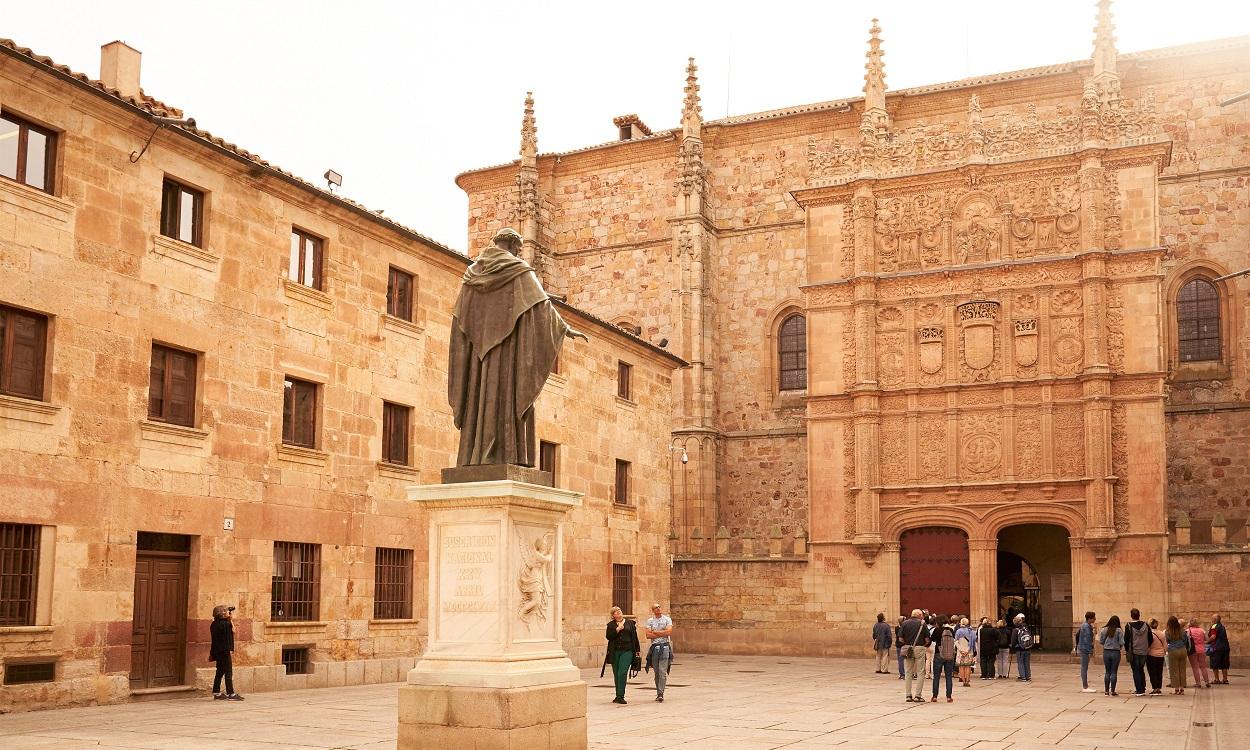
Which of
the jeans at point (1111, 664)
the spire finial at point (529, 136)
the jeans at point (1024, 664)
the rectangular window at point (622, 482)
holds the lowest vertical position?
the jeans at point (1024, 664)

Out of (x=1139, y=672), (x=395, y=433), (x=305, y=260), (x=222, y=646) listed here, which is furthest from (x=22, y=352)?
(x=1139, y=672)

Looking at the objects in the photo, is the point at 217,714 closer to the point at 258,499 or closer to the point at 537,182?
the point at 258,499

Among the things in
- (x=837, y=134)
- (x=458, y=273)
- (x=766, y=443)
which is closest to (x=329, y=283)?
(x=458, y=273)

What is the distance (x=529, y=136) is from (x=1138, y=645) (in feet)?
101

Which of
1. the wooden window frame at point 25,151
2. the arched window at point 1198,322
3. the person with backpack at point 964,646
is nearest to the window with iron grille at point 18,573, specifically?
the wooden window frame at point 25,151

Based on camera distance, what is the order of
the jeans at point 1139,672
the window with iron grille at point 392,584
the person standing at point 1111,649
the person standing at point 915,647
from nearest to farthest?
1. the person standing at point 915,647
2. the person standing at point 1111,649
3. the jeans at point 1139,672
4. the window with iron grille at point 392,584

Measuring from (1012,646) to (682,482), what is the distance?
50.5ft

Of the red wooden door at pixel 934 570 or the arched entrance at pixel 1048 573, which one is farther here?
the arched entrance at pixel 1048 573

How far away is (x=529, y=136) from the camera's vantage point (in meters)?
47.0

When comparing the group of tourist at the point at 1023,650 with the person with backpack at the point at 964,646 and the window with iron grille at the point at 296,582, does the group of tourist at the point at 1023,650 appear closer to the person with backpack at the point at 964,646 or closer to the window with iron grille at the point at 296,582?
the person with backpack at the point at 964,646

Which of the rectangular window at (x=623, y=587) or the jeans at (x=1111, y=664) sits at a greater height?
the rectangular window at (x=623, y=587)

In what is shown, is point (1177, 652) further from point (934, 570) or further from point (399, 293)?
point (399, 293)

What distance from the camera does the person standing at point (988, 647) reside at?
88.2 feet

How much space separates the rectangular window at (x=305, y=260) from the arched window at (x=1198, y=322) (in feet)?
87.5
